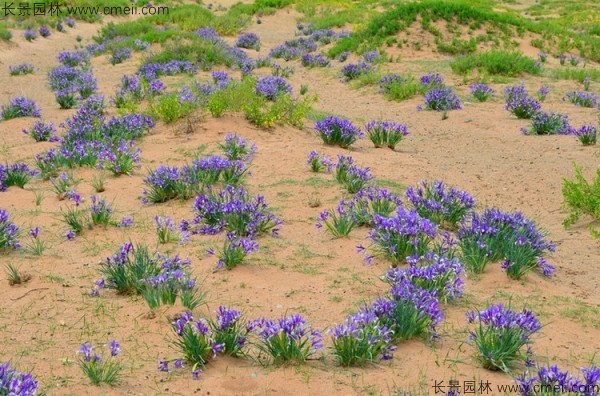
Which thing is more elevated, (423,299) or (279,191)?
(423,299)

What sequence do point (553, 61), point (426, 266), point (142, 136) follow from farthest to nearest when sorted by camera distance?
point (553, 61) → point (142, 136) → point (426, 266)

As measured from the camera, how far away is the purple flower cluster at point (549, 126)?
36.1ft

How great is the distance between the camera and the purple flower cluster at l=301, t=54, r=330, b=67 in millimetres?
19938

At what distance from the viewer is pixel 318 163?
841 cm

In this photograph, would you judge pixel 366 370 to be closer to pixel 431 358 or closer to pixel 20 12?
pixel 431 358

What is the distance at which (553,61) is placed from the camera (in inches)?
800

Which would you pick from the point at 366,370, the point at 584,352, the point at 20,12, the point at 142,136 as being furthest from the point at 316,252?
the point at 20,12

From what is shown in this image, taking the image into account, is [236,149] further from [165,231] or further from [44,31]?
[44,31]

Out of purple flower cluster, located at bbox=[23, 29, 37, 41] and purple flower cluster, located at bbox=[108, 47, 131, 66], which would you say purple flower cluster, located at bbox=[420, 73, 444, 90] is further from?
purple flower cluster, located at bbox=[23, 29, 37, 41]

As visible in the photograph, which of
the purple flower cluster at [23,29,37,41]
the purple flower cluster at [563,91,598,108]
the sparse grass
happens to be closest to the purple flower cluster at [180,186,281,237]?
the sparse grass

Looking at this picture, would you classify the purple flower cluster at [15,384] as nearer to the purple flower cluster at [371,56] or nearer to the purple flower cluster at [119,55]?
the purple flower cluster at [371,56]

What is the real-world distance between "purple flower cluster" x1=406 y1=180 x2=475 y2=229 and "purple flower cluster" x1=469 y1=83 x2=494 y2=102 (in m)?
8.08

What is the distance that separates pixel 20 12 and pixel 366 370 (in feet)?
95.1

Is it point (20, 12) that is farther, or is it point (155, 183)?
point (20, 12)
